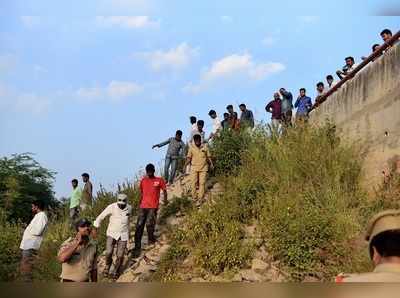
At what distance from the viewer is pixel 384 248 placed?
2.19 metres

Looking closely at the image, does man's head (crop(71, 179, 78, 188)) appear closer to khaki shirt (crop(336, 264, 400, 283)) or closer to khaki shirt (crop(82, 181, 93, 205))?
khaki shirt (crop(82, 181, 93, 205))

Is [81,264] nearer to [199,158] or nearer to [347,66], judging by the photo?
[199,158]

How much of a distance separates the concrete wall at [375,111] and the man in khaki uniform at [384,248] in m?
7.25

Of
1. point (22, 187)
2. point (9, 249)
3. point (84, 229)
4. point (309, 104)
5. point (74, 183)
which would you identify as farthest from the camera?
point (22, 187)

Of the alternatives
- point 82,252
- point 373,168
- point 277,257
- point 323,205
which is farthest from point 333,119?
point 82,252

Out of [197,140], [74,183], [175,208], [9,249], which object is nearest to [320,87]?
[197,140]

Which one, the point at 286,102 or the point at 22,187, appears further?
the point at 22,187

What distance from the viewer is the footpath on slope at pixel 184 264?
7566 mm

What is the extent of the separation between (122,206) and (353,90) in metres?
5.31

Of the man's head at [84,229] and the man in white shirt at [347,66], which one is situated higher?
the man in white shirt at [347,66]

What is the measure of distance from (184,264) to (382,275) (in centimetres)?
648

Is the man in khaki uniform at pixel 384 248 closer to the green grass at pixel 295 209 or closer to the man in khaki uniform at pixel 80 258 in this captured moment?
the man in khaki uniform at pixel 80 258

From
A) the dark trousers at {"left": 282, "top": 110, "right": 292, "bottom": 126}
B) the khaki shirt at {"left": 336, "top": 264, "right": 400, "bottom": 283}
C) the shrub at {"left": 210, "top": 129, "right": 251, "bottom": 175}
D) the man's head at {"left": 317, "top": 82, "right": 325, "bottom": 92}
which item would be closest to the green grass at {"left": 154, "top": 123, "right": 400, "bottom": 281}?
the shrub at {"left": 210, "top": 129, "right": 251, "bottom": 175}

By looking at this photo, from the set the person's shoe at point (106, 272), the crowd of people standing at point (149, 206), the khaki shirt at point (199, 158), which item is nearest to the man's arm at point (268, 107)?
the crowd of people standing at point (149, 206)
